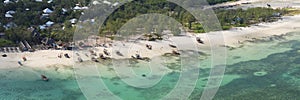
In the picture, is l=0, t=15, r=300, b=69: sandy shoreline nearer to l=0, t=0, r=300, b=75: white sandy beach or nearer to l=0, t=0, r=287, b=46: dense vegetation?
l=0, t=0, r=300, b=75: white sandy beach

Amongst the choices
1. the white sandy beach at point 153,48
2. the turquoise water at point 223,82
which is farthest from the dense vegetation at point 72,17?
the turquoise water at point 223,82

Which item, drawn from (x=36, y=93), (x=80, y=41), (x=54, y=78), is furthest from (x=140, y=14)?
(x=36, y=93)

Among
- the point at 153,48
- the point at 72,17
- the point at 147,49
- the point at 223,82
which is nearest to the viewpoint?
the point at 223,82

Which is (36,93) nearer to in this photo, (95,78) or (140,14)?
(95,78)

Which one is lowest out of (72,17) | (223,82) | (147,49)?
(223,82)

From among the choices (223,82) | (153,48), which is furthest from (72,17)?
(223,82)

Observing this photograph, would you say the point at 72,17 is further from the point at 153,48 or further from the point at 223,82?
the point at 223,82
